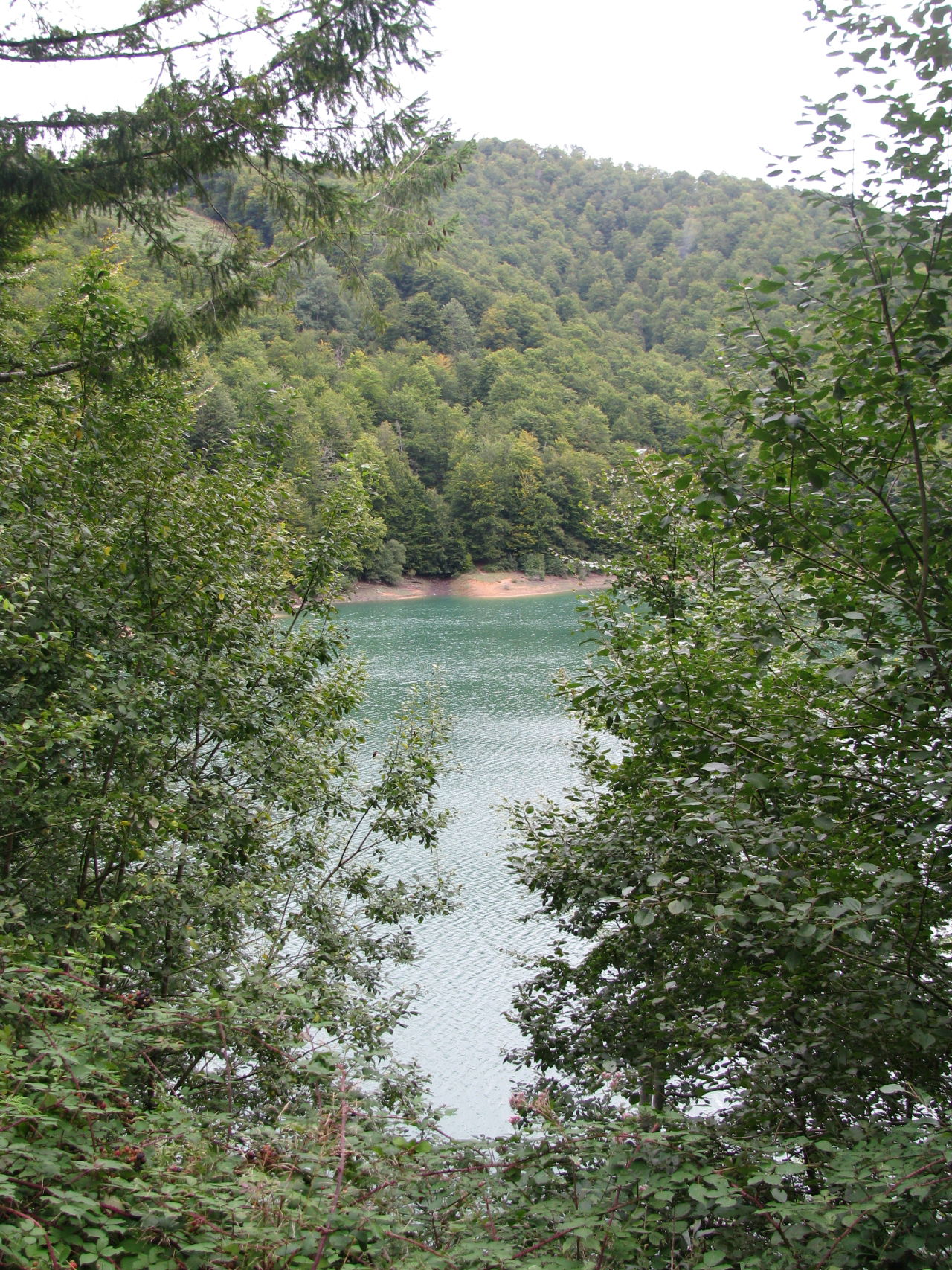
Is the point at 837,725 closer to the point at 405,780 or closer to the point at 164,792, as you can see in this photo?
the point at 164,792

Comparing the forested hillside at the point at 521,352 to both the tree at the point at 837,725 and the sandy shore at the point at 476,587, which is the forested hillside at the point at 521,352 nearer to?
the sandy shore at the point at 476,587

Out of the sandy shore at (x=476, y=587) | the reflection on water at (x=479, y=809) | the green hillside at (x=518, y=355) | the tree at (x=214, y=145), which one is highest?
the green hillside at (x=518, y=355)

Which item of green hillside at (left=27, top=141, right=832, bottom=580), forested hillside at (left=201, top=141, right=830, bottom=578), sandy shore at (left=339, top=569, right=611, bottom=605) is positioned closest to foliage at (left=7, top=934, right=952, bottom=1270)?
green hillside at (left=27, top=141, right=832, bottom=580)

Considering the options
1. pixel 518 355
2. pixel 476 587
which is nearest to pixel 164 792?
pixel 476 587

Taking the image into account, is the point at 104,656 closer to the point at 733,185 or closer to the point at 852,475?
the point at 852,475

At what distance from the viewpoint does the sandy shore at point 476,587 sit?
189ft

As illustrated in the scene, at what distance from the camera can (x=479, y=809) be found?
17.3 meters

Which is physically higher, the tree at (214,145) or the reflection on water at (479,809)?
the tree at (214,145)

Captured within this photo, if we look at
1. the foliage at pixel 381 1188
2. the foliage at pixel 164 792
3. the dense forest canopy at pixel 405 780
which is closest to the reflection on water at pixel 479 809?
the foliage at pixel 164 792

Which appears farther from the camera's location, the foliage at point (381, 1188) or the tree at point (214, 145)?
the tree at point (214, 145)

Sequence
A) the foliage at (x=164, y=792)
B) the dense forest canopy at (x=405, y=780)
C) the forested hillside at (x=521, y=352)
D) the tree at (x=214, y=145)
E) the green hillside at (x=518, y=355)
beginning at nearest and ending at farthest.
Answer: the dense forest canopy at (x=405, y=780), the foliage at (x=164, y=792), the tree at (x=214, y=145), the green hillside at (x=518, y=355), the forested hillside at (x=521, y=352)

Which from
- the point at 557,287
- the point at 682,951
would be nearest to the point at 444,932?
the point at 682,951

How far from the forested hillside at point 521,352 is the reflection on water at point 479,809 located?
6290 millimetres

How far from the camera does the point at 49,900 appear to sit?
498cm
